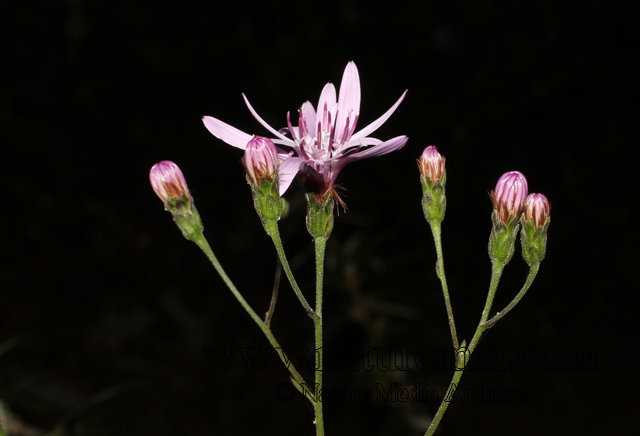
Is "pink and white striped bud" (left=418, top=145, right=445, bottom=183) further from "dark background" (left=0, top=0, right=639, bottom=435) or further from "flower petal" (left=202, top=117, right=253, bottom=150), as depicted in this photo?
"dark background" (left=0, top=0, right=639, bottom=435)

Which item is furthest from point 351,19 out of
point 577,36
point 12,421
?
point 12,421

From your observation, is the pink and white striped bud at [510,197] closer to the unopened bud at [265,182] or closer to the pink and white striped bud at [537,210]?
the pink and white striped bud at [537,210]

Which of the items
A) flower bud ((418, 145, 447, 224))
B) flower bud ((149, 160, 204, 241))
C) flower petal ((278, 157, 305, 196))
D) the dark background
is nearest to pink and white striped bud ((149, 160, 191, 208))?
flower bud ((149, 160, 204, 241))

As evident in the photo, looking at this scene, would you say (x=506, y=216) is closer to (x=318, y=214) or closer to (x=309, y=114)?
(x=318, y=214)

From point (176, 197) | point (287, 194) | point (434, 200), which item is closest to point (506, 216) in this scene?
point (434, 200)

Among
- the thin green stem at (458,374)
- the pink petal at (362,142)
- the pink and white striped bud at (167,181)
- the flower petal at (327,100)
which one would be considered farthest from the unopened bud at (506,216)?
the pink and white striped bud at (167,181)

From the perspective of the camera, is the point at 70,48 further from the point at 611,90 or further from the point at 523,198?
the point at 611,90
